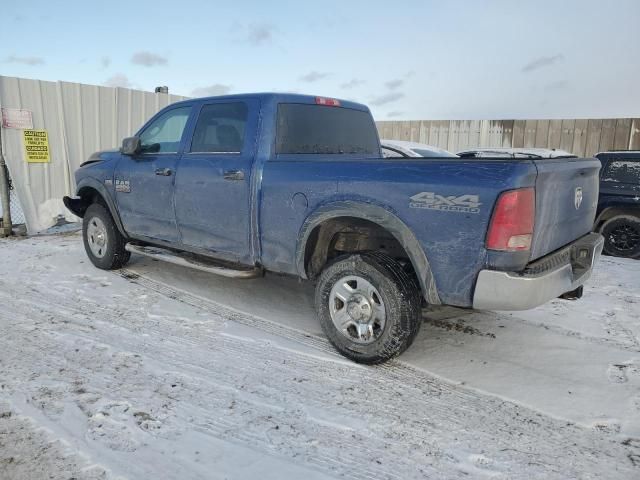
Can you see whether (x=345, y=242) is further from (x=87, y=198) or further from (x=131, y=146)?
(x=87, y=198)

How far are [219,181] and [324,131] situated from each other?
3.44ft

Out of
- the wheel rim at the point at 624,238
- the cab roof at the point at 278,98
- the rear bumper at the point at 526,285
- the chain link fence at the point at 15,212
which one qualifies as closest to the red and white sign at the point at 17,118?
the chain link fence at the point at 15,212

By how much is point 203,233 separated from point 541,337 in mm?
3097

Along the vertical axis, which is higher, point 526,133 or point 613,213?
point 526,133

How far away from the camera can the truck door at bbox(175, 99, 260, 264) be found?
13.1 ft

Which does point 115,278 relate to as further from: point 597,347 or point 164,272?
point 597,347

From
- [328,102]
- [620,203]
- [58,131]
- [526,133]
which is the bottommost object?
[620,203]

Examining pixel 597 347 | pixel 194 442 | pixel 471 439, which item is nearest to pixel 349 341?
pixel 471 439

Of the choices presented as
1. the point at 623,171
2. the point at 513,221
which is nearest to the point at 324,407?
the point at 513,221

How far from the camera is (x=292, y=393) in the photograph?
3018mm

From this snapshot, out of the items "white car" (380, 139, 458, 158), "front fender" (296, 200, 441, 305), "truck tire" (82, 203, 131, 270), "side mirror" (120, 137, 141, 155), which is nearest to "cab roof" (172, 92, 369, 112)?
"side mirror" (120, 137, 141, 155)

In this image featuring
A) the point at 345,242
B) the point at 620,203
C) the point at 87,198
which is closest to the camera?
the point at 345,242

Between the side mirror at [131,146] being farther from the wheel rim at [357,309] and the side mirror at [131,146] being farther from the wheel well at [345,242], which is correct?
the wheel rim at [357,309]

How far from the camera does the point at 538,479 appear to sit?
227 cm
